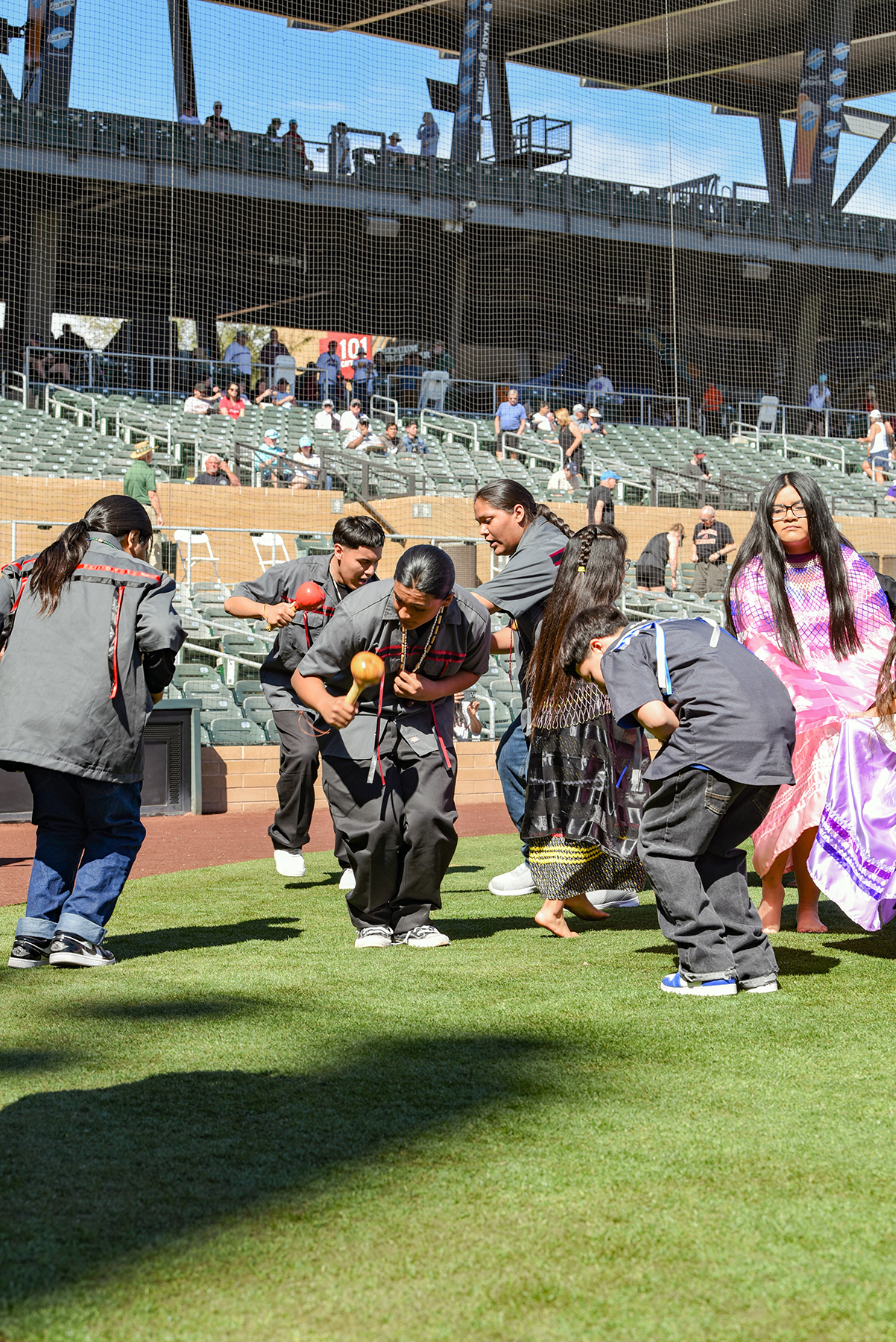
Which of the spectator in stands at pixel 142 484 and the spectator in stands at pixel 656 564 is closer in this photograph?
the spectator in stands at pixel 142 484

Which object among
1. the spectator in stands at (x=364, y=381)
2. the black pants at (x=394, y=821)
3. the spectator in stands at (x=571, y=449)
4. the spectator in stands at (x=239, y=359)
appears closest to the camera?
the black pants at (x=394, y=821)

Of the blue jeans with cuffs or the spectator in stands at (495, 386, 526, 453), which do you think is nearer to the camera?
the blue jeans with cuffs

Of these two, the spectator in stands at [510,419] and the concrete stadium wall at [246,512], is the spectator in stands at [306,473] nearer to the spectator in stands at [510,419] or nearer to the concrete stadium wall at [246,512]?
the concrete stadium wall at [246,512]

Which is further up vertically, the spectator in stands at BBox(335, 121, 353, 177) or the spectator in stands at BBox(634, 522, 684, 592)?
the spectator in stands at BBox(335, 121, 353, 177)

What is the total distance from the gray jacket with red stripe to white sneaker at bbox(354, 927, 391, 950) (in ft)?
3.43

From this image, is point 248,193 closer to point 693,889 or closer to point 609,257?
point 609,257

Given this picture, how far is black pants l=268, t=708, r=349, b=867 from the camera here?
290 inches

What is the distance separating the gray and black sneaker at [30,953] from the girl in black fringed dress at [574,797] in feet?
6.11

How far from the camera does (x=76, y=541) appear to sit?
480 centimetres

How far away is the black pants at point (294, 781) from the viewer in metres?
7.36

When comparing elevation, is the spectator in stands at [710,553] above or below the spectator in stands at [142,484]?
below

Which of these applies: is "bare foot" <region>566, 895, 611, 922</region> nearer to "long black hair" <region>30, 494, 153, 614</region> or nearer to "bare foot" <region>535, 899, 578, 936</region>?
"bare foot" <region>535, 899, 578, 936</region>

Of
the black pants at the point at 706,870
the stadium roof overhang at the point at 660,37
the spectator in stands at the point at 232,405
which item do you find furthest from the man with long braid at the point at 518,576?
the stadium roof overhang at the point at 660,37

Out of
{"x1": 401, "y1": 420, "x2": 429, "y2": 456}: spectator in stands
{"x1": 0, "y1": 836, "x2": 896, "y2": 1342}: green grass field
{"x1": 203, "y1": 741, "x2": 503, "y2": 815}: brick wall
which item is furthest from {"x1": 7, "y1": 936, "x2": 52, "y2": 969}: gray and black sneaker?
{"x1": 401, "y1": 420, "x2": 429, "y2": 456}: spectator in stands
